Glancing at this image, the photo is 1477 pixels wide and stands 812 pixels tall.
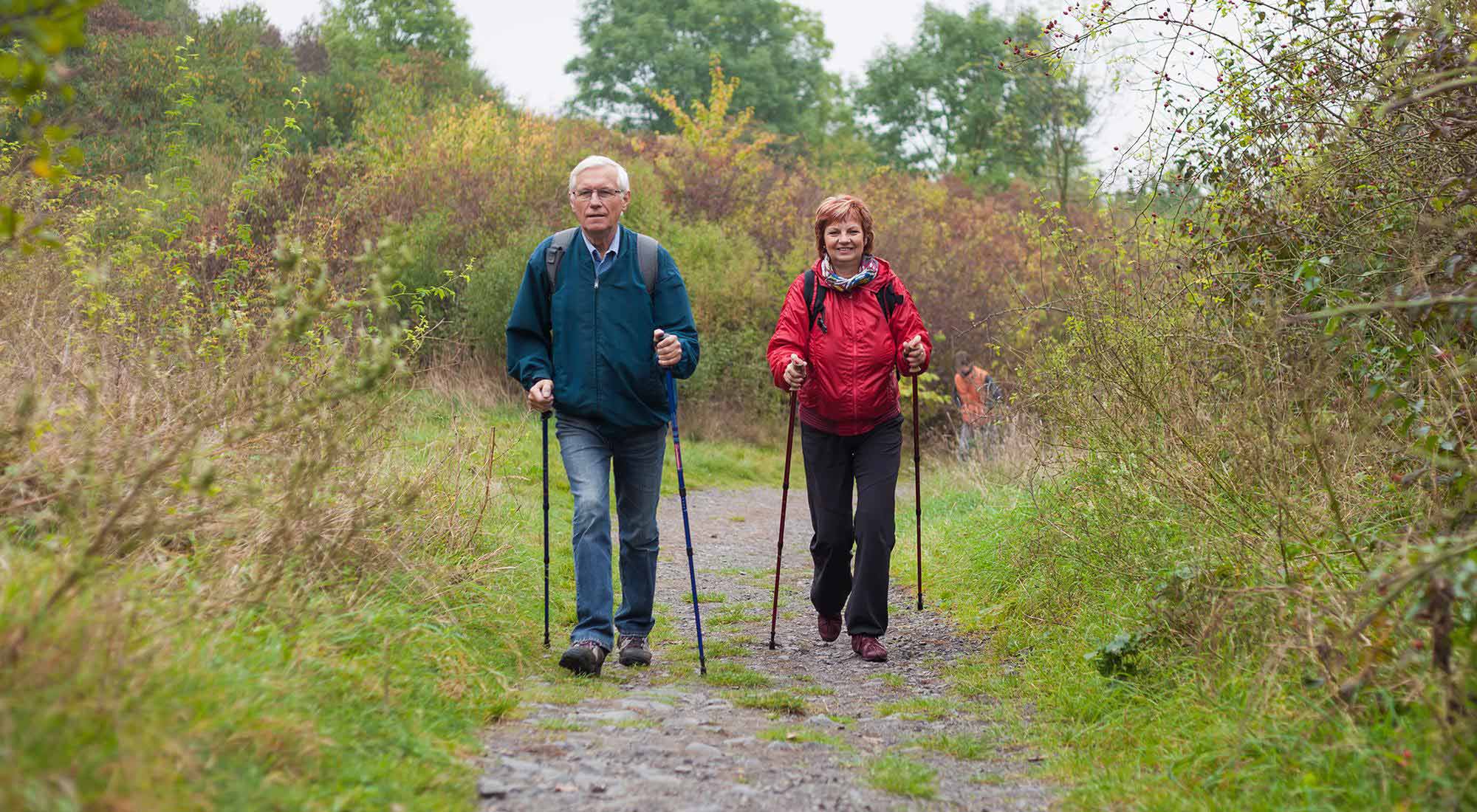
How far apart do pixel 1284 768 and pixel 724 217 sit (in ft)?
74.2

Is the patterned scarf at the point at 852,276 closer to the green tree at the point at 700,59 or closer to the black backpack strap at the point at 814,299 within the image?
the black backpack strap at the point at 814,299

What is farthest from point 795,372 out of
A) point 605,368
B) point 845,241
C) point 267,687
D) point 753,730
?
point 267,687

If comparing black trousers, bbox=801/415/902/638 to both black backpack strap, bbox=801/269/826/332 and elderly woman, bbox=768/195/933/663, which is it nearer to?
elderly woman, bbox=768/195/933/663

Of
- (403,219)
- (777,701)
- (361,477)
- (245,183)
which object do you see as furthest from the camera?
(403,219)

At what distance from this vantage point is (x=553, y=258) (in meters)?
6.12

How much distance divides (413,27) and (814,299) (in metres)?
38.9

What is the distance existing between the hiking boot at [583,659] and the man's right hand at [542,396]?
1.15m

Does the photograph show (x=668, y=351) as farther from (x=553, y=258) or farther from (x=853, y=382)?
(x=853, y=382)

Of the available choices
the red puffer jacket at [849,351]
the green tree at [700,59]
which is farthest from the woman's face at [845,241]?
the green tree at [700,59]

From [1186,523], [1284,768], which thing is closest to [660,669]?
[1186,523]

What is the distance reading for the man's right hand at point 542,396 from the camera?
588cm

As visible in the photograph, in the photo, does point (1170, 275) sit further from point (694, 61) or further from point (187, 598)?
point (694, 61)

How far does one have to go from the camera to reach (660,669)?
6.19 m

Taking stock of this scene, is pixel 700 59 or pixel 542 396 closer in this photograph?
pixel 542 396
